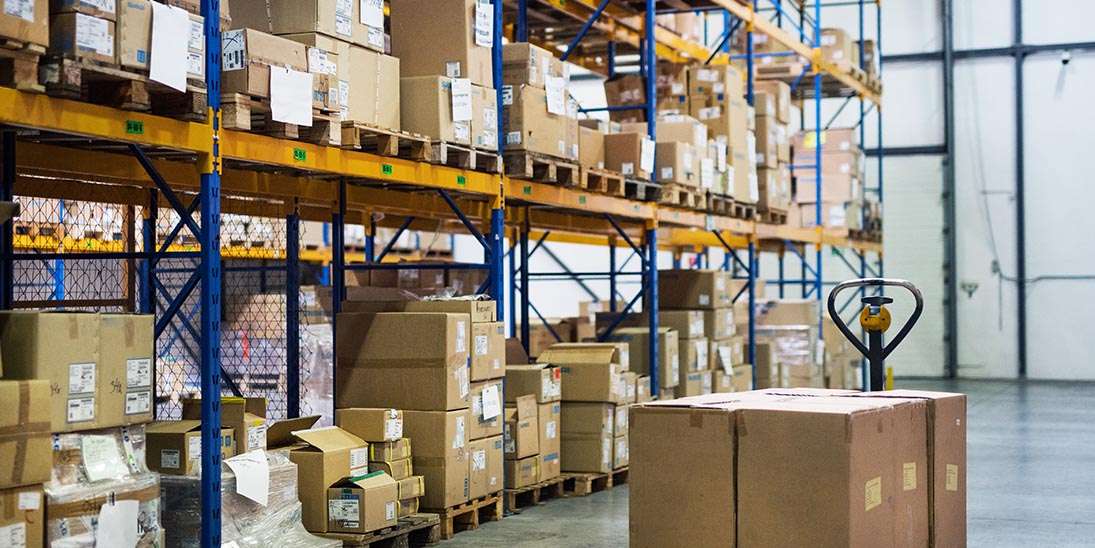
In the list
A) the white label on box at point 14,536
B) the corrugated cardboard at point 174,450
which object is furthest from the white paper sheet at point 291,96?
the white label on box at point 14,536

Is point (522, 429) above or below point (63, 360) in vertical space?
below

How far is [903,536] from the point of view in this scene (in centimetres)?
539

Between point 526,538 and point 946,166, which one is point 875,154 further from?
point 526,538

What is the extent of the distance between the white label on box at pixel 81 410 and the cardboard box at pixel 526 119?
4194 mm

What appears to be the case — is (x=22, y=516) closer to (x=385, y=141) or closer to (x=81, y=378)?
(x=81, y=378)

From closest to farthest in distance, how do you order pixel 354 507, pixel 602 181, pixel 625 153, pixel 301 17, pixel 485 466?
pixel 301 17 → pixel 354 507 → pixel 485 466 → pixel 602 181 → pixel 625 153

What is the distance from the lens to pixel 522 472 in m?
9.45

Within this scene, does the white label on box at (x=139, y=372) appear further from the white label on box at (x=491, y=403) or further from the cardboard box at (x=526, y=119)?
the cardboard box at (x=526, y=119)

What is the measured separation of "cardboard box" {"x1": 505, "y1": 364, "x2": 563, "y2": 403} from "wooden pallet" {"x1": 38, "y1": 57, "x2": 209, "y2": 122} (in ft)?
13.8

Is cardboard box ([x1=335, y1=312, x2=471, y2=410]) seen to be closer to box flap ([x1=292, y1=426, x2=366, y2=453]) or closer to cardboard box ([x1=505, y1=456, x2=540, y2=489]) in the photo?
box flap ([x1=292, y1=426, x2=366, y2=453])

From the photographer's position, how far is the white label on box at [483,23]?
8.57m

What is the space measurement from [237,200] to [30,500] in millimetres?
5390

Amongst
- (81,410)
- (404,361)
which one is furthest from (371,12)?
(81,410)

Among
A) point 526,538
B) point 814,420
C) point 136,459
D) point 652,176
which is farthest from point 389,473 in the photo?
point 652,176
